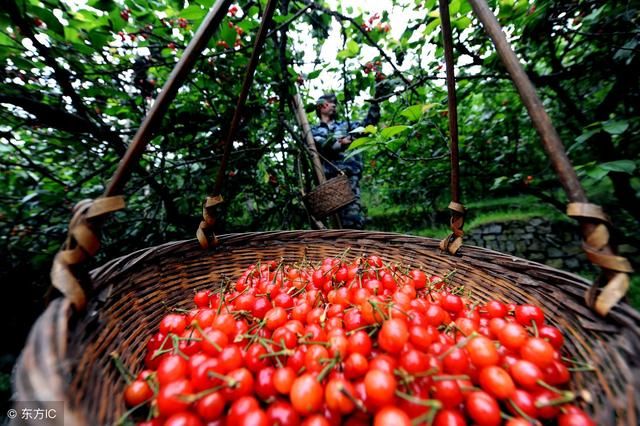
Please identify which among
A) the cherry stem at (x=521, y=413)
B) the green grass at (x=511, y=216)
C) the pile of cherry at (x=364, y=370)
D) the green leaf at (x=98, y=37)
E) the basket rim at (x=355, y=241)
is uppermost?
the green leaf at (x=98, y=37)

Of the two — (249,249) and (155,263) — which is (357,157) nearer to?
(249,249)

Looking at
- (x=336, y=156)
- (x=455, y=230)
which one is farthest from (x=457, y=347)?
(x=336, y=156)

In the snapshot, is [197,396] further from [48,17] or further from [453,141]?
[48,17]

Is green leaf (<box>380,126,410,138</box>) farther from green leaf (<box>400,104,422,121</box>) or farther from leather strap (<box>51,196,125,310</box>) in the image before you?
leather strap (<box>51,196,125,310</box>)

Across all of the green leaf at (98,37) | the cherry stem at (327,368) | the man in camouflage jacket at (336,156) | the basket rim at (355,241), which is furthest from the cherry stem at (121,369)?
the man in camouflage jacket at (336,156)

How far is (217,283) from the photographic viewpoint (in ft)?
3.73

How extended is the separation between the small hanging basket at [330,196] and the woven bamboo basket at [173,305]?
15.6 inches

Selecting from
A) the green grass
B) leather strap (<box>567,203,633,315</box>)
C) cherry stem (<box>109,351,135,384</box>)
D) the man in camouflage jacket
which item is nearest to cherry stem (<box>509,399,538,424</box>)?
leather strap (<box>567,203,633,315</box>)

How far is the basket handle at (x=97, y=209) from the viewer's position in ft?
1.71

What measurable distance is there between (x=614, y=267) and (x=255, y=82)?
6.22 ft

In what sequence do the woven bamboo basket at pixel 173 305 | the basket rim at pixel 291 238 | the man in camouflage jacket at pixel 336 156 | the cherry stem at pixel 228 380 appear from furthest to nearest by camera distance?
the man in camouflage jacket at pixel 336 156
the basket rim at pixel 291 238
the cherry stem at pixel 228 380
the woven bamboo basket at pixel 173 305

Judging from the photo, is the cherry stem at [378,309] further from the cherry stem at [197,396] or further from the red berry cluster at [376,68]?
the red berry cluster at [376,68]

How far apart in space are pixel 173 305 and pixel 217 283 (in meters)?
0.19

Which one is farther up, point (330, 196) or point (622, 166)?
point (622, 166)
